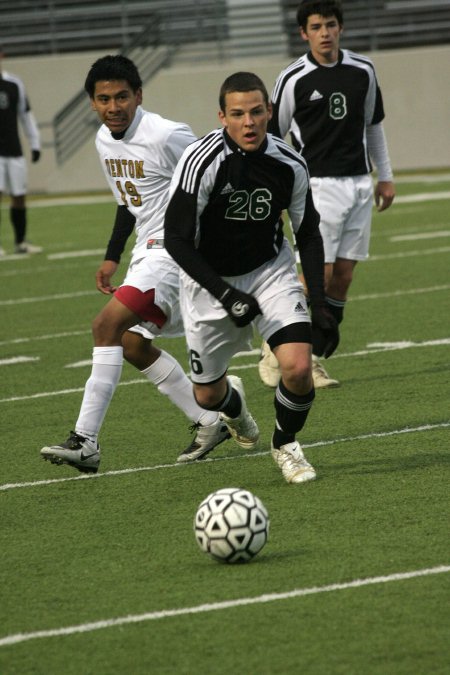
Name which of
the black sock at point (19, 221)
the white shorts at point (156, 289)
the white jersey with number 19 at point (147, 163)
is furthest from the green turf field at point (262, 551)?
the black sock at point (19, 221)

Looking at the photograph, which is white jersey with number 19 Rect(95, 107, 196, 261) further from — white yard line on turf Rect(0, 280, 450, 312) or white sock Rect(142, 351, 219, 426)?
white yard line on turf Rect(0, 280, 450, 312)

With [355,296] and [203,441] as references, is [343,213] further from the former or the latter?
[355,296]

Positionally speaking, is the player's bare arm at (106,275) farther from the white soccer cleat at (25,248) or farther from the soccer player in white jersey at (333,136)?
the white soccer cleat at (25,248)

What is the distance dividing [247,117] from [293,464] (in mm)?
1605

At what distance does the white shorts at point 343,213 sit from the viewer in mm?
8625

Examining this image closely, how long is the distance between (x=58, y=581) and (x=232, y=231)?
1.90 metres

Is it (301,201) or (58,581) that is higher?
(301,201)

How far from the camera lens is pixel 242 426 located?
677 cm

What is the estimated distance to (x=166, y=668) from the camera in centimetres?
396

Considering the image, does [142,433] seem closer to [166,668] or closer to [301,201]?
[301,201]

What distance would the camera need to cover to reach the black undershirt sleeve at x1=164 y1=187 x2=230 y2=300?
228 inches

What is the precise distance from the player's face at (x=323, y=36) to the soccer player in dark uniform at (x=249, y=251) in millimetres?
2577

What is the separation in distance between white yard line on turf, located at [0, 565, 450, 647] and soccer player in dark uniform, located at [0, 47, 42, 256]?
44.3 ft

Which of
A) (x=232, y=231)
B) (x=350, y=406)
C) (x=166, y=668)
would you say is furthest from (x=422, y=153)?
(x=166, y=668)
